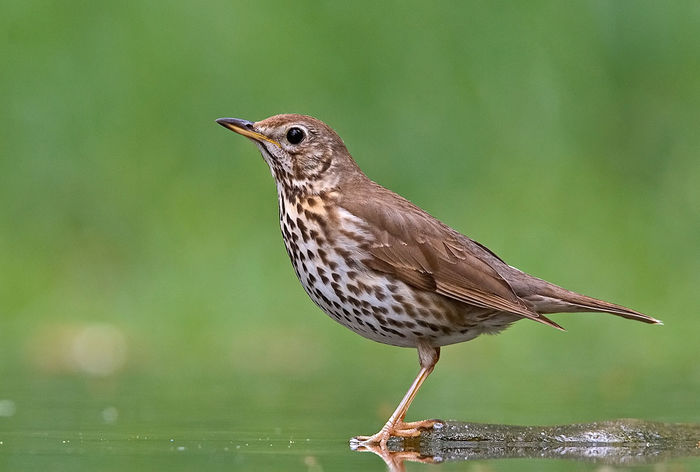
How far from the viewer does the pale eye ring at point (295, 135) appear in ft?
26.2

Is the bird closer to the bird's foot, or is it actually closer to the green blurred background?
the bird's foot

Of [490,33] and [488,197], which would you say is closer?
[488,197]

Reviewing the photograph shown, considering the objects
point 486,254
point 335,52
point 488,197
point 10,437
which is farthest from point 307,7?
point 10,437

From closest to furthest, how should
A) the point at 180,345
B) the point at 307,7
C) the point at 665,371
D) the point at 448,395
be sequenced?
the point at 448,395 < the point at 665,371 < the point at 180,345 < the point at 307,7

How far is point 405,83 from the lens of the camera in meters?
15.4

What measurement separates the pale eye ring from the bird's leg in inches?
53.8

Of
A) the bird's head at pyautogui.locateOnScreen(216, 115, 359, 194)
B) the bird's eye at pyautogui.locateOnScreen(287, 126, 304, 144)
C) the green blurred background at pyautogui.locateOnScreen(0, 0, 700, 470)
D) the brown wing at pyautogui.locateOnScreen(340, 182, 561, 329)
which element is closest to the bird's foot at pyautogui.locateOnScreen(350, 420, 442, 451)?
the brown wing at pyautogui.locateOnScreen(340, 182, 561, 329)

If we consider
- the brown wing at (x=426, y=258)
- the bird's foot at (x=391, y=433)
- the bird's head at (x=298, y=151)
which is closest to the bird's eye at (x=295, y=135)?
the bird's head at (x=298, y=151)

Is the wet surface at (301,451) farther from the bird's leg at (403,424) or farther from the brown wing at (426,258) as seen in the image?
the brown wing at (426,258)

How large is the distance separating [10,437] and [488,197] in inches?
320

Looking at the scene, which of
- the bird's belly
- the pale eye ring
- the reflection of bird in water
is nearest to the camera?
the reflection of bird in water

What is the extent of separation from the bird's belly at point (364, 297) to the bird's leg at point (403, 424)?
95mm

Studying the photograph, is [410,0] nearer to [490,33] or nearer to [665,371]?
[490,33]

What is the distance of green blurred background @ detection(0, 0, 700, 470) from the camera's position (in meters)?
13.0
